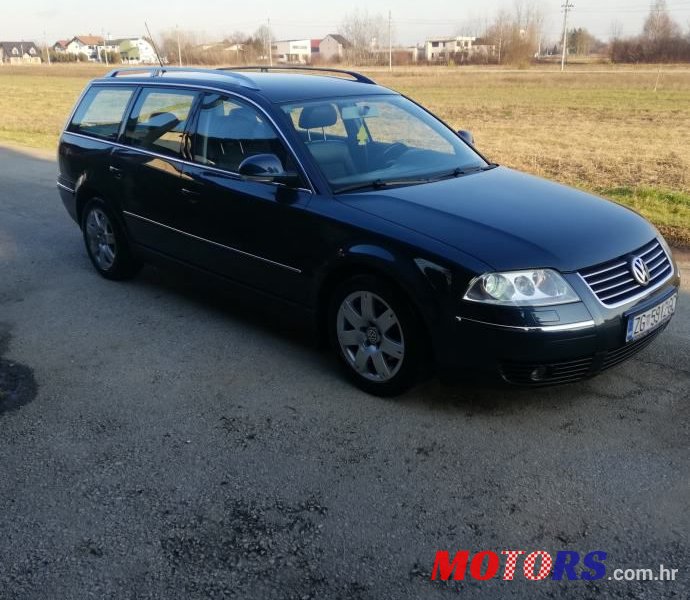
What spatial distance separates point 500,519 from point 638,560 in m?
0.55

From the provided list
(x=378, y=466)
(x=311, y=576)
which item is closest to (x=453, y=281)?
(x=378, y=466)

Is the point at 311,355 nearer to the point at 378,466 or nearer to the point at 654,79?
the point at 378,466

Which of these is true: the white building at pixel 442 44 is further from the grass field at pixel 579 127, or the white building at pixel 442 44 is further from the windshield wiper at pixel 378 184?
the windshield wiper at pixel 378 184

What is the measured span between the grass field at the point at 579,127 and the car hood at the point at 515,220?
3521mm

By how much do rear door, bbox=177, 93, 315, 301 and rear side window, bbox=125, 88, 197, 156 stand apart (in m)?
0.21

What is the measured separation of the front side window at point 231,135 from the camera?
4.67 meters

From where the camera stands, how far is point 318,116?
4875 mm

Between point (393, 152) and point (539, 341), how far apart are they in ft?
6.12

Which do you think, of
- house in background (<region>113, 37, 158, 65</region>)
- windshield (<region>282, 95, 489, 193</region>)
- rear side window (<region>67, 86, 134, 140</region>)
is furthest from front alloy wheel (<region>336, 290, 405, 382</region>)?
house in background (<region>113, 37, 158, 65</region>)

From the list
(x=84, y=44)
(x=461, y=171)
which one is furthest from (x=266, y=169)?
(x=84, y=44)

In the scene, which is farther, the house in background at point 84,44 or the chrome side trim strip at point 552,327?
the house in background at point 84,44

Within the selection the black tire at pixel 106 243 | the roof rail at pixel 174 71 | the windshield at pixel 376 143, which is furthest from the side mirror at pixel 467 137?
the black tire at pixel 106 243

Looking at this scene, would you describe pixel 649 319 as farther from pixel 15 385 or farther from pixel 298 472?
pixel 15 385

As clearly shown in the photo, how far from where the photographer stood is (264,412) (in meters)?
4.06
